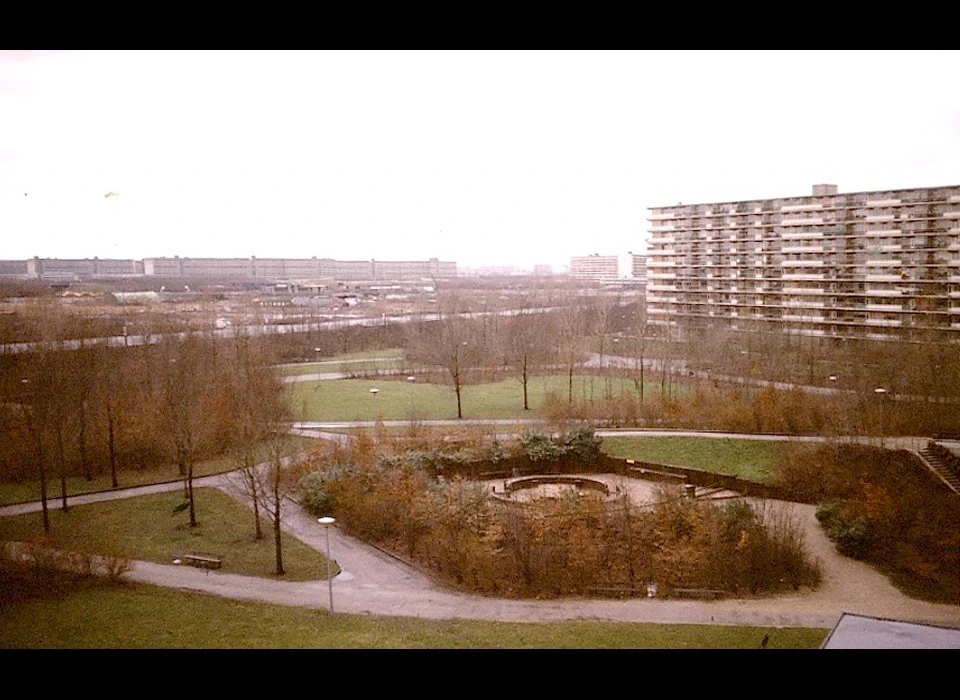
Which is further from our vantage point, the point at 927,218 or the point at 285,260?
the point at 285,260

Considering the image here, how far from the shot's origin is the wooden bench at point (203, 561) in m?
7.59

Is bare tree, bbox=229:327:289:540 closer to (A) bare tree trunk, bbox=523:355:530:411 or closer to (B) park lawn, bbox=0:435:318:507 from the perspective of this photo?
(B) park lawn, bbox=0:435:318:507

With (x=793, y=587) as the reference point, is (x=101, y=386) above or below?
above

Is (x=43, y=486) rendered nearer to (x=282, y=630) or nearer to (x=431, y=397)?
(x=282, y=630)

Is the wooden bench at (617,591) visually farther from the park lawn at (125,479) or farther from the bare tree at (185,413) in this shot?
the bare tree at (185,413)

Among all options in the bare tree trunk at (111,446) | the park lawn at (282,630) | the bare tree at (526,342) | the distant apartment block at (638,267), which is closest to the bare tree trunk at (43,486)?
the bare tree trunk at (111,446)

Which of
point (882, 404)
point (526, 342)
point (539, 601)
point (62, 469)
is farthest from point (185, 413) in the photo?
point (882, 404)

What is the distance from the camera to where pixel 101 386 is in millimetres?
10422

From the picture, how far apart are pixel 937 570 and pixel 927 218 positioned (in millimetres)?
6103

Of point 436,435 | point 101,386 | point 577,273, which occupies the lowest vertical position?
point 436,435
